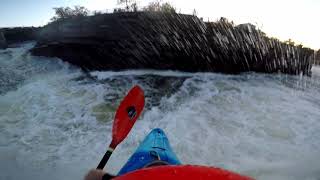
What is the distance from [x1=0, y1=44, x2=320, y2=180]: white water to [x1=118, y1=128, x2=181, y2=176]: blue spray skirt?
90 centimetres

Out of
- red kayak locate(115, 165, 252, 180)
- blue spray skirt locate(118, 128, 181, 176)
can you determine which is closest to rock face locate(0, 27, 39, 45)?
blue spray skirt locate(118, 128, 181, 176)

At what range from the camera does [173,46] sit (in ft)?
31.0

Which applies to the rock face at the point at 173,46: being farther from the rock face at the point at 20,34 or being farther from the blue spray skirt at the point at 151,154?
the rock face at the point at 20,34

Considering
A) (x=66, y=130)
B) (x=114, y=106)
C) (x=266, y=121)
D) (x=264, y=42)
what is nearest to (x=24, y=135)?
(x=66, y=130)

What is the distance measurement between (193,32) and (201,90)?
2867 mm

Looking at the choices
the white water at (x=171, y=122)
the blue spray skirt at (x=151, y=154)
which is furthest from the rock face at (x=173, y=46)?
the blue spray skirt at (x=151, y=154)

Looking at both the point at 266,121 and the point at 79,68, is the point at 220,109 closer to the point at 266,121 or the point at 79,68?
the point at 266,121

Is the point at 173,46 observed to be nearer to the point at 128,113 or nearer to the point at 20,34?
the point at 128,113

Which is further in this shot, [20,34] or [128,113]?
[20,34]

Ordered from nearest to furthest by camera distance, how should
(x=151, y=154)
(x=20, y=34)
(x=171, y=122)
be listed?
(x=151, y=154)
(x=171, y=122)
(x=20, y=34)

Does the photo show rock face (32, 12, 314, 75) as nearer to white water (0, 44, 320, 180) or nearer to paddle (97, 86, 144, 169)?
white water (0, 44, 320, 180)

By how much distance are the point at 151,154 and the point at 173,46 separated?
6801mm

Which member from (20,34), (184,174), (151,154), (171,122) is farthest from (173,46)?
(20,34)

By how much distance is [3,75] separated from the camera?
918 centimetres
